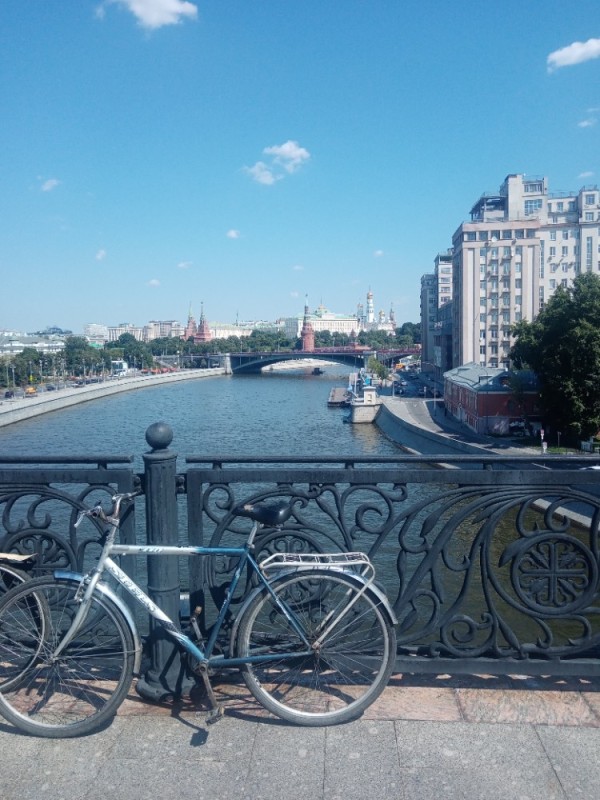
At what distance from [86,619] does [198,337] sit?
140 meters

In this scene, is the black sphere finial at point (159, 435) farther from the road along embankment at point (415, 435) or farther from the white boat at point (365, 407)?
the white boat at point (365, 407)

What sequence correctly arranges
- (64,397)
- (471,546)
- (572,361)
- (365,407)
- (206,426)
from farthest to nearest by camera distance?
(64,397) → (365,407) → (206,426) → (572,361) → (471,546)

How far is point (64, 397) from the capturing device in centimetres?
5909

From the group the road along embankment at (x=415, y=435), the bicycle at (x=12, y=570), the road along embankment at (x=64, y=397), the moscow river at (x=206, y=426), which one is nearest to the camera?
the bicycle at (x=12, y=570)

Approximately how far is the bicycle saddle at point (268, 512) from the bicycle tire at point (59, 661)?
0.56m

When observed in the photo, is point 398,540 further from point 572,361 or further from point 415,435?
point 415,435

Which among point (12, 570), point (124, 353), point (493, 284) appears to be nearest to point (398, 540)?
point (12, 570)

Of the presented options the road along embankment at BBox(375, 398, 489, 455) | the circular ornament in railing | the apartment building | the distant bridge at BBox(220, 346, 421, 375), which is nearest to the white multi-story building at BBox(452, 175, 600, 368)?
the road along embankment at BBox(375, 398, 489, 455)

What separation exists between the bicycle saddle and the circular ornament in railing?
3.06 feet

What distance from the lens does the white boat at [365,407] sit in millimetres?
50031

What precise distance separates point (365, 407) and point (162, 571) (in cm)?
4867

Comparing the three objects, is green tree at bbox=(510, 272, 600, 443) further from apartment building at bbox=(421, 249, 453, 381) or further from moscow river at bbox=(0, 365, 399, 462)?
apartment building at bbox=(421, 249, 453, 381)

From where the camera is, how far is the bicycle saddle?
2.46 m

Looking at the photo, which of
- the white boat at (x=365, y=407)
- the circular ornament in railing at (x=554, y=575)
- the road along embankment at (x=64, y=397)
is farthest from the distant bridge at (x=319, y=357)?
the circular ornament in railing at (x=554, y=575)
